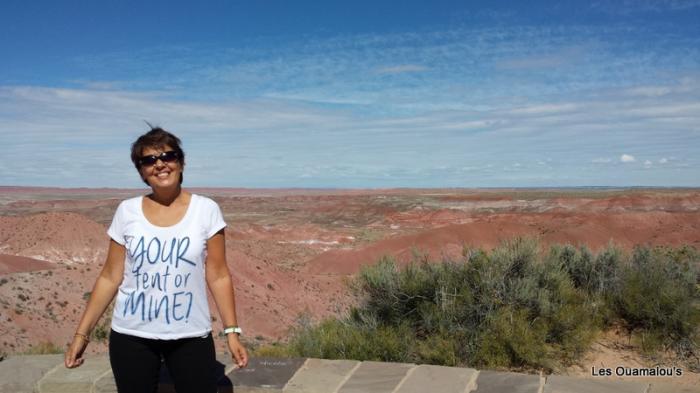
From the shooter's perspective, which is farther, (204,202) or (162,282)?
(204,202)

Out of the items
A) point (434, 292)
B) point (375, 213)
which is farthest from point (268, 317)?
point (375, 213)

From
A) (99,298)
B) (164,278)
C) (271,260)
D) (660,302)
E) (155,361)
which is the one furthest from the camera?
(271,260)

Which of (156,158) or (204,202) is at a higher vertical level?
(156,158)

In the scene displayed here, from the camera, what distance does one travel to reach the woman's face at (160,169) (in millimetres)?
2824

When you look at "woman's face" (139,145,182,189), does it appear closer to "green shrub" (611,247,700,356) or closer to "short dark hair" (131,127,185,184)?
"short dark hair" (131,127,185,184)

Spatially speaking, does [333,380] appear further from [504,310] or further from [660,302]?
[660,302]

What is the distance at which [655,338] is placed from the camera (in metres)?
5.68

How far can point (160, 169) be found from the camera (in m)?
2.84

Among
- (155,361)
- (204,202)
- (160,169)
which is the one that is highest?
(160,169)

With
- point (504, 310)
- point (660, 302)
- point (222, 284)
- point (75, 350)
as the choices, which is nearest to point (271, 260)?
point (504, 310)

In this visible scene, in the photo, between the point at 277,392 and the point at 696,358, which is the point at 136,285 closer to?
the point at 277,392

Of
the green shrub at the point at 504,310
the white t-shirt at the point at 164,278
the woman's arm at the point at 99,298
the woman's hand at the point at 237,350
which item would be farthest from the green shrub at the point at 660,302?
the woman's arm at the point at 99,298

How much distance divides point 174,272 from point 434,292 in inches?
161

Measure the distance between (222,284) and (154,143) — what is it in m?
0.78
